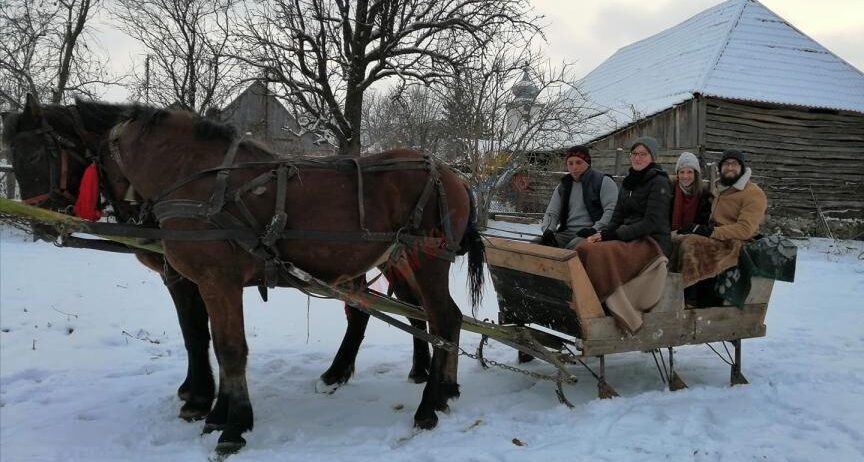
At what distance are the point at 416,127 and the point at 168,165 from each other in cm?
2355

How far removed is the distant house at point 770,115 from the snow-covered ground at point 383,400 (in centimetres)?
910

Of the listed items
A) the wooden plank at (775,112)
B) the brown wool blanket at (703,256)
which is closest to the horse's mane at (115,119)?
the brown wool blanket at (703,256)

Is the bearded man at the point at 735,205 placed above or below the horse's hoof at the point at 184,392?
above

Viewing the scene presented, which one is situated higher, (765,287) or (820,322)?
(765,287)

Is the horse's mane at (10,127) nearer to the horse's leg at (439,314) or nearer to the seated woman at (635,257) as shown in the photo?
the horse's leg at (439,314)

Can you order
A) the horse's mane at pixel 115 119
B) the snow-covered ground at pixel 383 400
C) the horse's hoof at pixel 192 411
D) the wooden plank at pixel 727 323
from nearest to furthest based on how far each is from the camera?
the snow-covered ground at pixel 383 400 → the horse's mane at pixel 115 119 → the horse's hoof at pixel 192 411 → the wooden plank at pixel 727 323

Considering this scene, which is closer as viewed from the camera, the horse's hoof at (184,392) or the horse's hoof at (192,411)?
the horse's hoof at (192,411)

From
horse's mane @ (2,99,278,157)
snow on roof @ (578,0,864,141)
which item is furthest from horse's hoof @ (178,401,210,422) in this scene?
snow on roof @ (578,0,864,141)

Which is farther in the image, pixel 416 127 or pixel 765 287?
pixel 416 127

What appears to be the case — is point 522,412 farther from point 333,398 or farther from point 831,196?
point 831,196

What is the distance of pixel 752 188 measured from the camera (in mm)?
3986

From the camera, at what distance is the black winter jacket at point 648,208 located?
12.5ft

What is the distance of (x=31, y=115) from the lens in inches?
131

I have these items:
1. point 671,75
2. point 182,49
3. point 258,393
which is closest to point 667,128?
point 671,75
